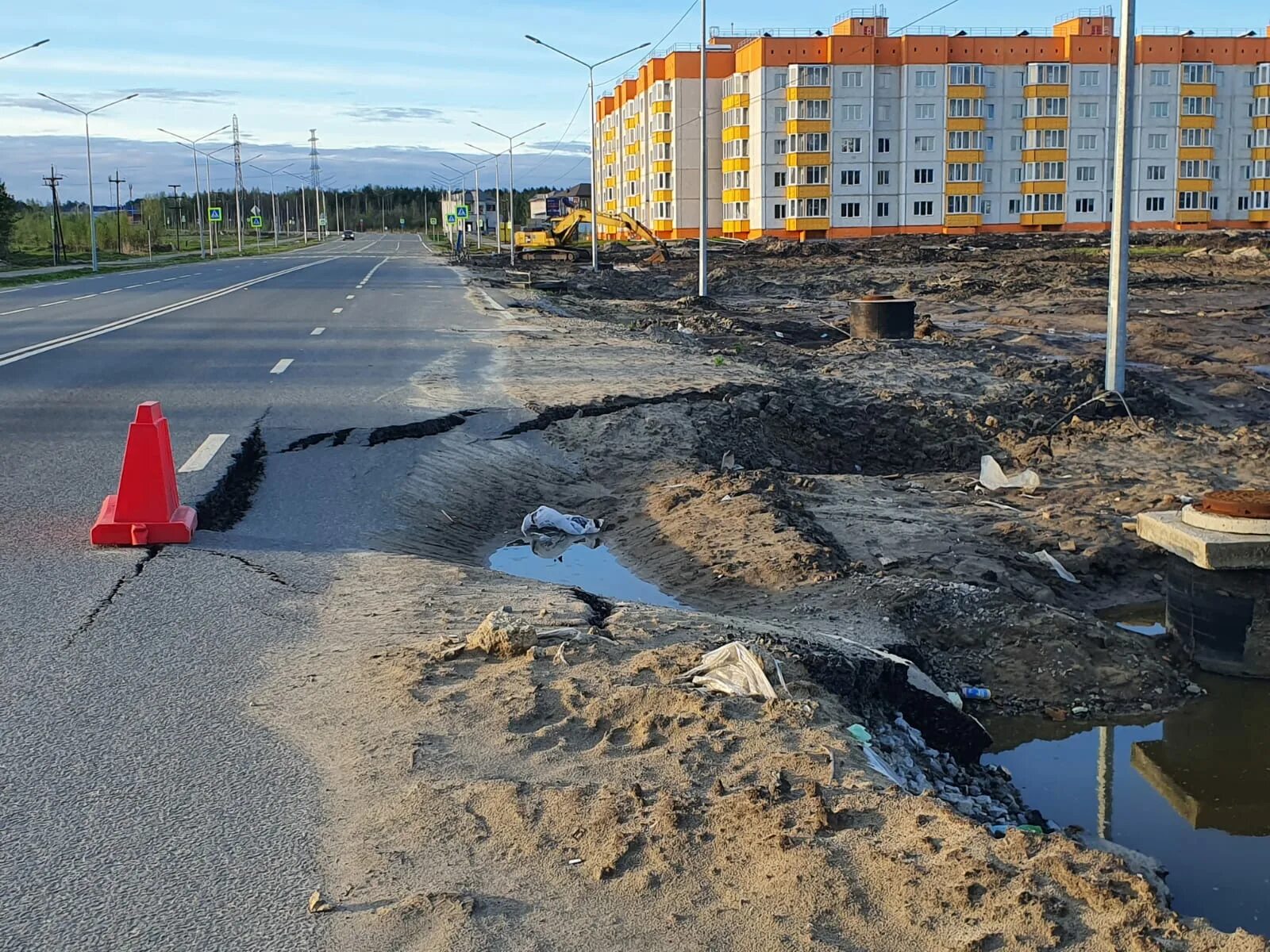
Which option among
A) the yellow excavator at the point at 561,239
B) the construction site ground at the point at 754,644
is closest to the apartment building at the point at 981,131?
the yellow excavator at the point at 561,239

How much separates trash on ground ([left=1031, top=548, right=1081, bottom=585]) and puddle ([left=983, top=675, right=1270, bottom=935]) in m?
1.68

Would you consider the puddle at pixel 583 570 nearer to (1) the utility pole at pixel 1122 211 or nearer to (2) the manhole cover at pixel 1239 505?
(2) the manhole cover at pixel 1239 505

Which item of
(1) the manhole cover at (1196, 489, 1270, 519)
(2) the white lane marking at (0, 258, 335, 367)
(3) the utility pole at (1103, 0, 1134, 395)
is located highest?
(3) the utility pole at (1103, 0, 1134, 395)

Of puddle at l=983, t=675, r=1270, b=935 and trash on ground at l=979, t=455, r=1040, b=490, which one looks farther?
trash on ground at l=979, t=455, r=1040, b=490

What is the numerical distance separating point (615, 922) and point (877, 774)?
1408 mm

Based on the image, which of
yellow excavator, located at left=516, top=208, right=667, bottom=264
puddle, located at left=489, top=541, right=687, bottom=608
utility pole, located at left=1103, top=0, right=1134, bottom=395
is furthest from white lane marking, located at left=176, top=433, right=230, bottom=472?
yellow excavator, located at left=516, top=208, right=667, bottom=264

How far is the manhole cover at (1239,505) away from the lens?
24.3 ft

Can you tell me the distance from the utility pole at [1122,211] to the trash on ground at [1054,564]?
17.8 feet

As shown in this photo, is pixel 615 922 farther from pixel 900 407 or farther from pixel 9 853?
pixel 900 407

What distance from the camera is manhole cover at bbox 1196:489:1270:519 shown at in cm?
739

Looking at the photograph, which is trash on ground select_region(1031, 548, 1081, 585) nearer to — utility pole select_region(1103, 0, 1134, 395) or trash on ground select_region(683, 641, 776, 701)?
trash on ground select_region(683, 641, 776, 701)

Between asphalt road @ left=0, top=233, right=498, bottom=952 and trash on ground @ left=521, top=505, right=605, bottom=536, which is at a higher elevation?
asphalt road @ left=0, top=233, right=498, bottom=952

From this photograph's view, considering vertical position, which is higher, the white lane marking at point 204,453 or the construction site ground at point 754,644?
the white lane marking at point 204,453

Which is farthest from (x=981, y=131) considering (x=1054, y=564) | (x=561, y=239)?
(x=1054, y=564)
